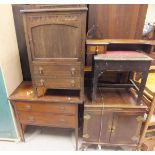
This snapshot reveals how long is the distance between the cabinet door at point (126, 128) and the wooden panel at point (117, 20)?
88cm

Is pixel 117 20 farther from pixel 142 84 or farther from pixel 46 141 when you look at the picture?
pixel 46 141

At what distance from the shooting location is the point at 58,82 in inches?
56.8

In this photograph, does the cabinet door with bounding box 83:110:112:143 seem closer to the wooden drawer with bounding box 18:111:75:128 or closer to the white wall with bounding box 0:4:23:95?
the wooden drawer with bounding box 18:111:75:128

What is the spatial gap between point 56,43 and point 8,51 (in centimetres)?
62

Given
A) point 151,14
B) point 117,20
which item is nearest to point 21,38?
point 117,20

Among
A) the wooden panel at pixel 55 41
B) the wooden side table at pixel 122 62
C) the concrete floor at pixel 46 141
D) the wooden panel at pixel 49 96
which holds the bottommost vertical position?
the concrete floor at pixel 46 141

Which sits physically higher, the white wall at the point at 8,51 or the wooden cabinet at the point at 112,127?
the white wall at the point at 8,51

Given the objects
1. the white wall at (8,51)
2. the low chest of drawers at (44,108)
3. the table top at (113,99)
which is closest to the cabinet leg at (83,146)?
the low chest of drawers at (44,108)

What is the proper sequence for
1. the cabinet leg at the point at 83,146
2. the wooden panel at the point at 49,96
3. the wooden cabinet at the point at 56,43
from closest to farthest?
1. the wooden cabinet at the point at 56,43
2. the wooden panel at the point at 49,96
3. the cabinet leg at the point at 83,146

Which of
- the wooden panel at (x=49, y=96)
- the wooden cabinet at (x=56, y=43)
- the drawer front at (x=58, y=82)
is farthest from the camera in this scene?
the wooden panel at (x=49, y=96)

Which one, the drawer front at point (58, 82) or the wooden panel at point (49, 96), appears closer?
the drawer front at point (58, 82)

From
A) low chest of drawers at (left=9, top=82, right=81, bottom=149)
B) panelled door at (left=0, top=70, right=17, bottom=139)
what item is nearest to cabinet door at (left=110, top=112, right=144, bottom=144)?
low chest of drawers at (left=9, top=82, right=81, bottom=149)

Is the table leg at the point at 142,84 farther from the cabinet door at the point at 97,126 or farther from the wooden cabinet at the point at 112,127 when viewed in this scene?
the cabinet door at the point at 97,126

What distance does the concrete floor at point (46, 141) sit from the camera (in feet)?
5.95
